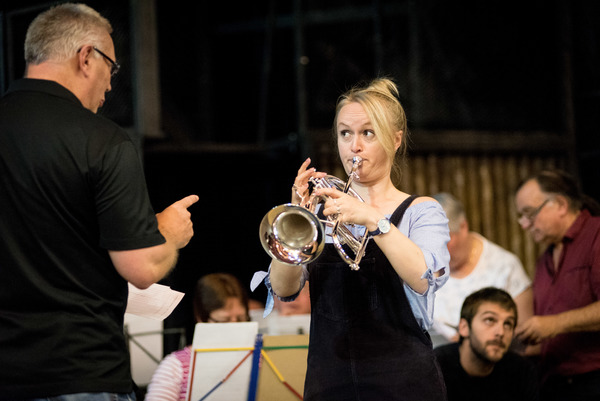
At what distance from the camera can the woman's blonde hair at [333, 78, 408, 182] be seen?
2455 mm

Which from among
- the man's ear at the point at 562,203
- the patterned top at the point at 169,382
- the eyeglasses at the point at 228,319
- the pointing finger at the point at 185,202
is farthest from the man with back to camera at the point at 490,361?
the pointing finger at the point at 185,202

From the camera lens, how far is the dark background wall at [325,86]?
20.3ft

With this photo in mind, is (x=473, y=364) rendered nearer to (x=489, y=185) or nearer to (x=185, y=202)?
(x=185, y=202)

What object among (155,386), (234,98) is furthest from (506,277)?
(234,98)

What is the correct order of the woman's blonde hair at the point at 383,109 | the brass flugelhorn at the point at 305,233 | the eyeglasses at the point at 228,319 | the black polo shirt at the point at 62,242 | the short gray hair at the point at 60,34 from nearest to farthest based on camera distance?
the black polo shirt at the point at 62,242
the short gray hair at the point at 60,34
the brass flugelhorn at the point at 305,233
the woman's blonde hair at the point at 383,109
the eyeglasses at the point at 228,319

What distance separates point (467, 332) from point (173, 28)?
4.27 m

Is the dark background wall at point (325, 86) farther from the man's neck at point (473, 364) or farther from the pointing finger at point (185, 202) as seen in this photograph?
the pointing finger at point (185, 202)

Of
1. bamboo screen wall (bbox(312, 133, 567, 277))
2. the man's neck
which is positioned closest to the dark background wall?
bamboo screen wall (bbox(312, 133, 567, 277))

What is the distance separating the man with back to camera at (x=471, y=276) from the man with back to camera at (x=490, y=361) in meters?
0.55

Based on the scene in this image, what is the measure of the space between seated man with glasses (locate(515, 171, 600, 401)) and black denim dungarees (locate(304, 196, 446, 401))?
178 centimetres

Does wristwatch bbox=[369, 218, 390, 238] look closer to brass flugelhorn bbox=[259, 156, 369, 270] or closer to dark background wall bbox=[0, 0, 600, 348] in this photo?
brass flugelhorn bbox=[259, 156, 369, 270]

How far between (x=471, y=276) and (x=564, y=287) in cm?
83

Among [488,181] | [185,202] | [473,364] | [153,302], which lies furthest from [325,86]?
[185,202]

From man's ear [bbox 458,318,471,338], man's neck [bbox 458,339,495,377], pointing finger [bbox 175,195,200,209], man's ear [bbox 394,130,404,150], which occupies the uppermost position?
man's ear [bbox 394,130,404,150]
